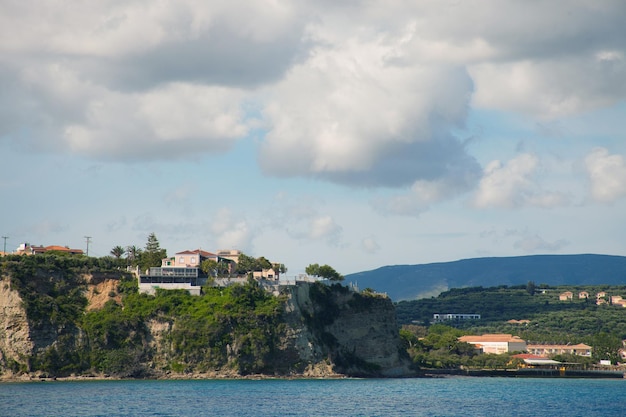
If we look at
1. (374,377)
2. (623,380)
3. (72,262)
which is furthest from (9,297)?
(623,380)

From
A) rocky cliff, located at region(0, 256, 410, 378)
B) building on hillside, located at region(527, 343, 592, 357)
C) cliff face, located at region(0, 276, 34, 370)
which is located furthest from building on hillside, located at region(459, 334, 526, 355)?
cliff face, located at region(0, 276, 34, 370)

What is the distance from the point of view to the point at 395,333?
132 metres

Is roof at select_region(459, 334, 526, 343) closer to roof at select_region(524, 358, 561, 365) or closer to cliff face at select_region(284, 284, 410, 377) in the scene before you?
roof at select_region(524, 358, 561, 365)

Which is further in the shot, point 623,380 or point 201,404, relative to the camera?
point 623,380

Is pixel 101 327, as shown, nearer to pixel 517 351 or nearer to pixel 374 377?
pixel 374 377

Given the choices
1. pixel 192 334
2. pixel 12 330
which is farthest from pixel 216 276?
pixel 12 330

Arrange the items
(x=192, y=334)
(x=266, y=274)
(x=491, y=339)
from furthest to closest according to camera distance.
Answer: (x=491, y=339), (x=266, y=274), (x=192, y=334)

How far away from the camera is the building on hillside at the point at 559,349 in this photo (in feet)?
593

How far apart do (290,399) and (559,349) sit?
11716 cm

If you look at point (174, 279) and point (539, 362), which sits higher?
point (174, 279)

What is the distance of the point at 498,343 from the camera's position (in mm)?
185750

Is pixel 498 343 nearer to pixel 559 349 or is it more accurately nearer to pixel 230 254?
pixel 559 349

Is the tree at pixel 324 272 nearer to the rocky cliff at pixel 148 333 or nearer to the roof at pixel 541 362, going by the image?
the rocky cliff at pixel 148 333

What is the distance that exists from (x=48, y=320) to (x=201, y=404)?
1627 inches
